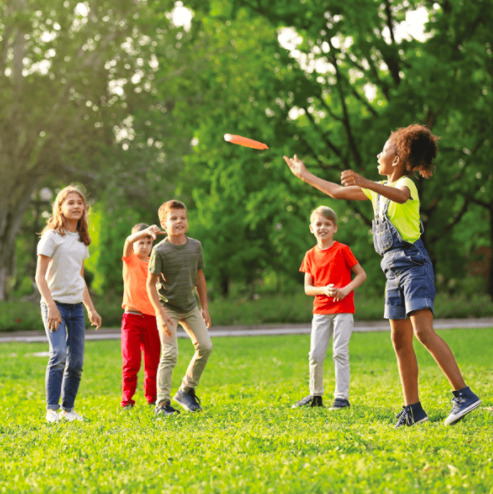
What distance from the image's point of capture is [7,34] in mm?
25234

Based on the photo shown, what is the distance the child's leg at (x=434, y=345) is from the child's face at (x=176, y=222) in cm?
258

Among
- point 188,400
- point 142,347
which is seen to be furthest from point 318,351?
point 142,347

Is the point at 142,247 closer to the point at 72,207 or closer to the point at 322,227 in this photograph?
the point at 72,207

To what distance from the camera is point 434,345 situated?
5.50 metres

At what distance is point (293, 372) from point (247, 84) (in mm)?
18685

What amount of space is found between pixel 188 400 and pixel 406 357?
8.08ft

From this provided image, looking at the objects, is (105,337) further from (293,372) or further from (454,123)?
(454,123)

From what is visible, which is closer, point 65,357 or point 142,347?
point 65,357

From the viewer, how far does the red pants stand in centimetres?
780

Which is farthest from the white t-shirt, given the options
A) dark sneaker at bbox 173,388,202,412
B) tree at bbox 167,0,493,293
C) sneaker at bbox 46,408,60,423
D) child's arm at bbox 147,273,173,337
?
tree at bbox 167,0,493,293

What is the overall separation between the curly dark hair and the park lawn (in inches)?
78.4

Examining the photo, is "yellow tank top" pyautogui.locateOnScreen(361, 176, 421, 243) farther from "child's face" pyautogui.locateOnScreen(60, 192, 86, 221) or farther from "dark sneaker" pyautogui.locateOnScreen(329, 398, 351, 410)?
"child's face" pyautogui.locateOnScreen(60, 192, 86, 221)

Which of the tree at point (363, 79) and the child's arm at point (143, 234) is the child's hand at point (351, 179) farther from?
the tree at point (363, 79)

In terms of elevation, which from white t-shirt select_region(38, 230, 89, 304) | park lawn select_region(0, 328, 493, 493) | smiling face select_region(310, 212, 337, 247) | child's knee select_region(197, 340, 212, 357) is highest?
smiling face select_region(310, 212, 337, 247)
